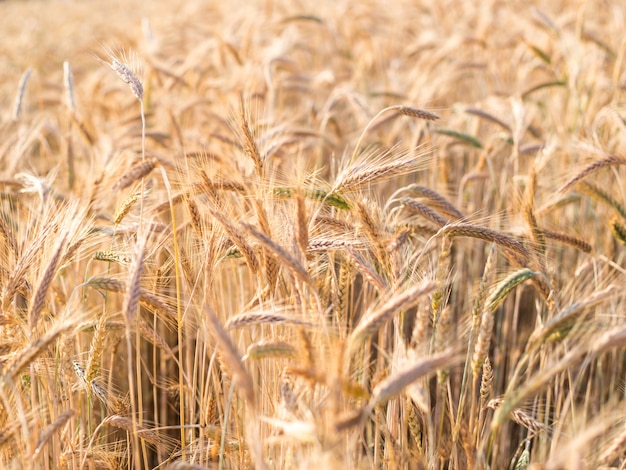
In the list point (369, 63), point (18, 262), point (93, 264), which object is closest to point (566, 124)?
point (369, 63)

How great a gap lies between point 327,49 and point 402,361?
19.7 ft

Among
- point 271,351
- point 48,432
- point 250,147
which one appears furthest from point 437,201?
point 48,432

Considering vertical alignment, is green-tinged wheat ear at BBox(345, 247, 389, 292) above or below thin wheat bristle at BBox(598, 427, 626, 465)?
above

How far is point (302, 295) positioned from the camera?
1.51 meters

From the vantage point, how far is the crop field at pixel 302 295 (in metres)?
1.36

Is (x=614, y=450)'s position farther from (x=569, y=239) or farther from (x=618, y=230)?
(x=618, y=230)

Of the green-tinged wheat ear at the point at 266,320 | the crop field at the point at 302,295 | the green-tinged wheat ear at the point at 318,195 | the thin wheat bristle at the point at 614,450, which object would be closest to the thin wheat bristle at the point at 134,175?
the crop field at the point at 302,295

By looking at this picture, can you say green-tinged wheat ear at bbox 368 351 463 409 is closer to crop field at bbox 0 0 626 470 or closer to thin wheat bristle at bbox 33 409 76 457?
crop field at bbox 0 0 626 470

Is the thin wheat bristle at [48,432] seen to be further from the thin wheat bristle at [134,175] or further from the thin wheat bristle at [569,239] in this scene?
the thin wheat bristle at [569,239]

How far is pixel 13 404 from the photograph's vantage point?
163 cm

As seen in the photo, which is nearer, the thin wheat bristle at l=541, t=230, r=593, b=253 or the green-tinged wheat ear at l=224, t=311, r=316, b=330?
the green-tinged wheat ear at l=224, t=311, r=316, b=330

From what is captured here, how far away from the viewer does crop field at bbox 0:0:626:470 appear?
1.36m

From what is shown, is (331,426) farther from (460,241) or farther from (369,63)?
(369,63)

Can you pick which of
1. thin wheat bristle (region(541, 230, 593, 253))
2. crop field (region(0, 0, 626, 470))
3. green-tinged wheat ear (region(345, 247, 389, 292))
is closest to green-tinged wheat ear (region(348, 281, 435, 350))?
crop field (region(0, 0, 626, 470))
